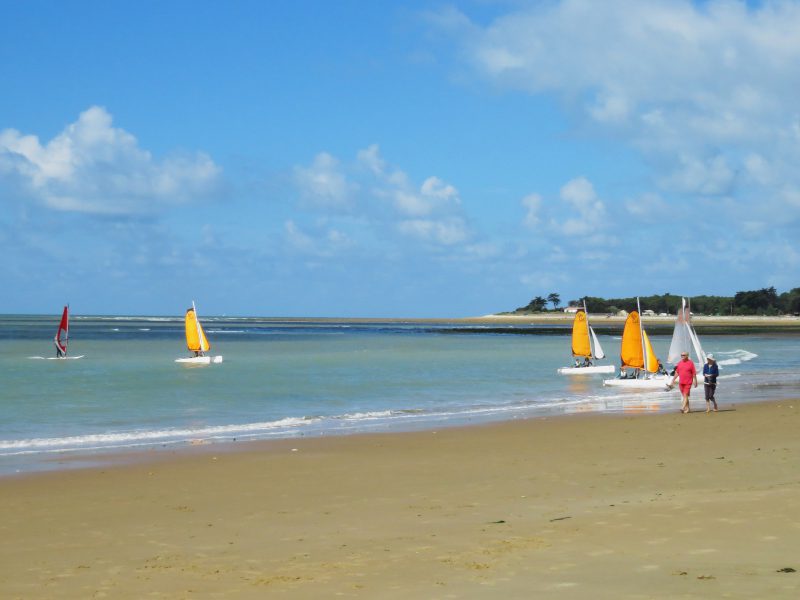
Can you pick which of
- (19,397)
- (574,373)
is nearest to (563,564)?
(19,397)

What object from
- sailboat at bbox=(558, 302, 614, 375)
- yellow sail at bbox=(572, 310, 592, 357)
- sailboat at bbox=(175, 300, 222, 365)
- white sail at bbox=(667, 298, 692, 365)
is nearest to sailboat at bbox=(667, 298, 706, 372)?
white sail at bbox=(667, 298, 692, 365)

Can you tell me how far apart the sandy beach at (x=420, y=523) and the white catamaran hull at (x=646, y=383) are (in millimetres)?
17451

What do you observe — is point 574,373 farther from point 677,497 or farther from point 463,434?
point 677,497

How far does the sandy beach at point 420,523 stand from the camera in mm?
8250

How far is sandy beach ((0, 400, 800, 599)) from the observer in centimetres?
825

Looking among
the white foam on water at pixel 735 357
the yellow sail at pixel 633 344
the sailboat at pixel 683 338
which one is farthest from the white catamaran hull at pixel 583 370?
the white foam on water at pixel 735 357

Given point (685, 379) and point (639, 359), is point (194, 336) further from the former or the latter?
point (685, 379)

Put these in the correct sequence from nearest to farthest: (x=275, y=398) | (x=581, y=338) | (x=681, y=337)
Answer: (x=275, y=398) < (x=681, y=337) < (x=581, y=338)

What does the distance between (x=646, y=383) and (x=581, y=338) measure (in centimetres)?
1358

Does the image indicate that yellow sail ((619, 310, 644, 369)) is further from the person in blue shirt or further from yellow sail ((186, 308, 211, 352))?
yellow sail ((186, 308, 211, 352))

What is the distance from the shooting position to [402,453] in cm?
1788

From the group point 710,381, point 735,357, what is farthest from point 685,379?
point 735,357

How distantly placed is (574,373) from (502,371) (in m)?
4.23

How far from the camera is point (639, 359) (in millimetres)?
38438
